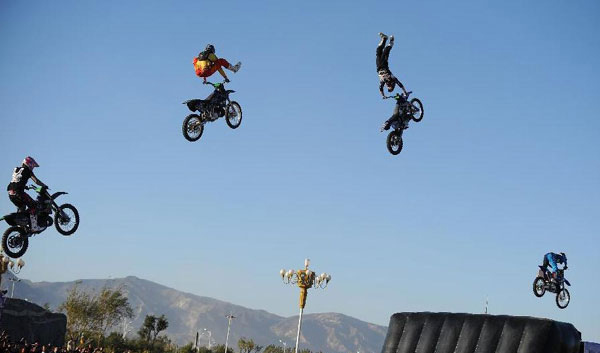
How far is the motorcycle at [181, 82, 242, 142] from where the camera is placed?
63.6 ft

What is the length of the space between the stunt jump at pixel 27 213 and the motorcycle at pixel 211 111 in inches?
152

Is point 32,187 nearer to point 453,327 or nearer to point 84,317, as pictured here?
point 453,327

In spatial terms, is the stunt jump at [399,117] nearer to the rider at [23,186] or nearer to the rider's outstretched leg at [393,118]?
the rider's outstretched leg at [393,118]

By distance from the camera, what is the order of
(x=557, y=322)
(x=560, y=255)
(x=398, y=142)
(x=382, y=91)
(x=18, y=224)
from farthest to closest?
(x=560, y=255)
(x=398, y=142)
(x=382, y=91)
(x=18, y=224)
(x=557, y=322)

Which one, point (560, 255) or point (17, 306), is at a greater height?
point (560, 255)

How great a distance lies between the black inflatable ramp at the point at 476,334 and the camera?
6594 millimetres

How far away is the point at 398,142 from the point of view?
21609 millimetres

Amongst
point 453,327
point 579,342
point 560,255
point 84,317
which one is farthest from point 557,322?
point 84,317

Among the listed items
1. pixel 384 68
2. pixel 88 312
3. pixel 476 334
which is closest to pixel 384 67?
pixel 384 68

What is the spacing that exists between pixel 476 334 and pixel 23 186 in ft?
41.1

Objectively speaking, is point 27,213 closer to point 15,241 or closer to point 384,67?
point 15,241

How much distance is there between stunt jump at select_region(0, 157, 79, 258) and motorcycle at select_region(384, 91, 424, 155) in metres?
9.59

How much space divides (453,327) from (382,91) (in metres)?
12.8

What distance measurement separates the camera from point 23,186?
1656 centimetres
